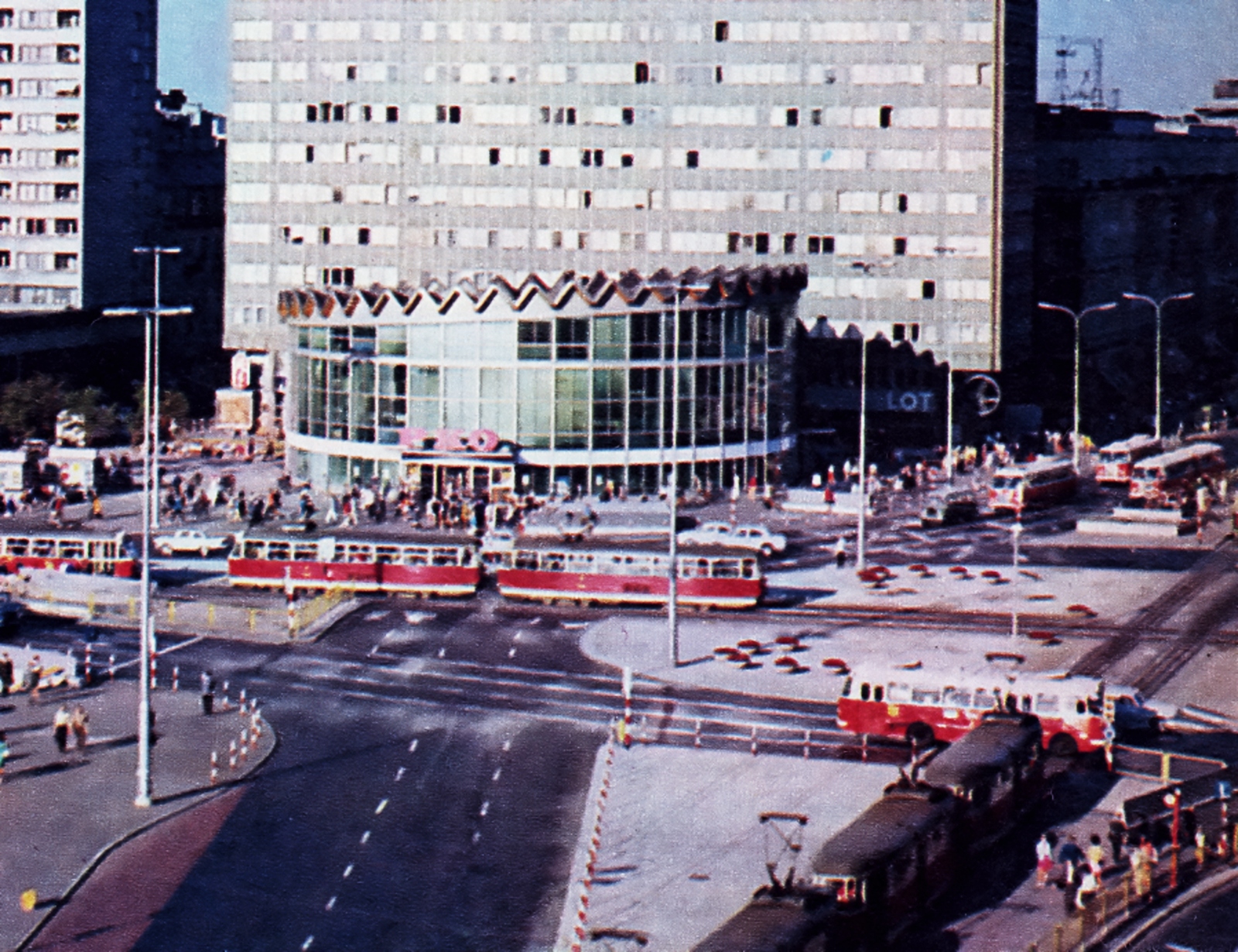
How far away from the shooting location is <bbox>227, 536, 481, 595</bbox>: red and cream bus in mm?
93000

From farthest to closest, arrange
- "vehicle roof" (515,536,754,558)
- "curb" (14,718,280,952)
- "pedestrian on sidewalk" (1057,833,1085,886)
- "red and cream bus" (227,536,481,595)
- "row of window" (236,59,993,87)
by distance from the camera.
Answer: "row of window" (236,59,993,87)
"red and cream bus" (227,536,481,595)
"vehicle roof" (515,536,754,558)
"pedestrian on sidewalk" (1057,833,1085,886)
"curb" (14,718,280,952)

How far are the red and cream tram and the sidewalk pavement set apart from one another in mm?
20628

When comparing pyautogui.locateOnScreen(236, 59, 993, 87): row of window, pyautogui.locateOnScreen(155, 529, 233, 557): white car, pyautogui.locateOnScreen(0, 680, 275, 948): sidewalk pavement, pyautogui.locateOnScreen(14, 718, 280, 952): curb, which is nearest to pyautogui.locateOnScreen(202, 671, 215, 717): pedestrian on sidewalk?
pyautogui.locateOnScreen(0, 680, 275, 948): sidewalk pavement

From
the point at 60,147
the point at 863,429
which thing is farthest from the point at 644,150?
the point at 863,429

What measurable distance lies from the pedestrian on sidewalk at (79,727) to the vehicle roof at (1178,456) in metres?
70.9

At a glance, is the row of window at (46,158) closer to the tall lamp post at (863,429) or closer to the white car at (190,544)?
the tall lamp post at (863,429)

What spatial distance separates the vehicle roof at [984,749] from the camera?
2154 inches

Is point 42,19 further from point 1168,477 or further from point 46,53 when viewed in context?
point 1168,477

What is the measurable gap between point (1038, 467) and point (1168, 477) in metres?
7.43

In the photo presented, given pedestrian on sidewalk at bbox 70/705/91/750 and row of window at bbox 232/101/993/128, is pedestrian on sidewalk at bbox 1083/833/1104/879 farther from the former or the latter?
row of window at bbox 232/101/993/128

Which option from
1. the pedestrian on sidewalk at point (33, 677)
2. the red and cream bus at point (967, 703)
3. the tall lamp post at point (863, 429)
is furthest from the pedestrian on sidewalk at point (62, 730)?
the tall lamp post at point (863, 429)

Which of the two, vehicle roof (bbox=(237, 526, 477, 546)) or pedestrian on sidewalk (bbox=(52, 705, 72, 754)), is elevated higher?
vehicle roof (bbox=(237, 526, 477, 546))

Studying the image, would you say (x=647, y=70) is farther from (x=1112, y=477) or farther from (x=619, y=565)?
(x=619, y=565)

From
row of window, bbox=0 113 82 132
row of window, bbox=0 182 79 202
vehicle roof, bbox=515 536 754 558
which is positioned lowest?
vehicle roof, bbox=515 536 754 558
